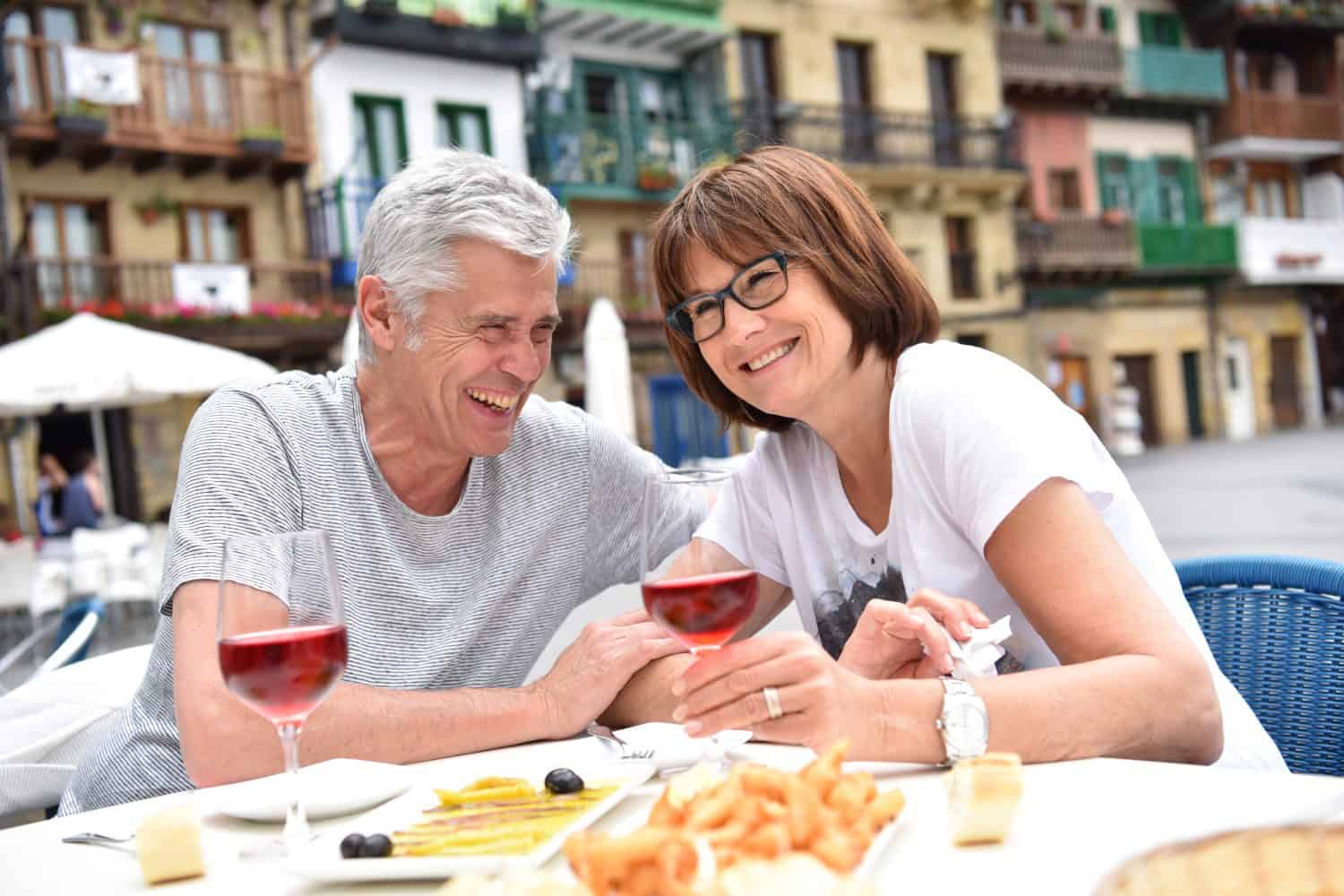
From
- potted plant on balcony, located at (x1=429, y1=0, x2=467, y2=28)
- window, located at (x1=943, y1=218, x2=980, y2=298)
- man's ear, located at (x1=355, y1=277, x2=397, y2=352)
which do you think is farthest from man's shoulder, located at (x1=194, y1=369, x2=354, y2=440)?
window, located at (x1=943, y1=218, x2=980, y2=298)

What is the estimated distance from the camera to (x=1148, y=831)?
3.70ft

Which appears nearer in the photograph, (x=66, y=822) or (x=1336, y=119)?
(x=66, y=822)

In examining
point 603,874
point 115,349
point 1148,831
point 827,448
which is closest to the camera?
point 603,874

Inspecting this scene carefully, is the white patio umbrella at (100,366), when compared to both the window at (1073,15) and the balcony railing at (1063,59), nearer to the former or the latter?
the balcony railing at (1063,59)

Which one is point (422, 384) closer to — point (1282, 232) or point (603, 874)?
point (603, 874)

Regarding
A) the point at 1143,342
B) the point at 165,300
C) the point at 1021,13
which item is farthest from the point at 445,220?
the point at 1143,342

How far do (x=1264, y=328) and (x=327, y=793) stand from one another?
32.6 meters

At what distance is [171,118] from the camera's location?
629 inches

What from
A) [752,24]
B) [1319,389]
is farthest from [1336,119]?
[752,24]

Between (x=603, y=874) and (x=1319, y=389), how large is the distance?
3448cm

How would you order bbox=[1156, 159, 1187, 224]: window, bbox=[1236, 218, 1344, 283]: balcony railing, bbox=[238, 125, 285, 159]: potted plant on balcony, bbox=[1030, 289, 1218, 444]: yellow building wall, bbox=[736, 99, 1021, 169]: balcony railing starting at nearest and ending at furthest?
bbox=[238, 125, 285, 159]: potted plant on balcony, bbox=[736, 99, 1021, 169]: balcony railing, bbox=[1030, 289, 1218, 444]: yellow building wall, bbox=[1156, 159, 1187, 224]: window, bbox=[1236, 218, 1344, 283]: balcony railing

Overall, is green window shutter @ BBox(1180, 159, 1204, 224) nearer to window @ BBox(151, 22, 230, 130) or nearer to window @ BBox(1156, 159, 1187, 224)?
window @ BBox(1156, 159, 1187, 224)

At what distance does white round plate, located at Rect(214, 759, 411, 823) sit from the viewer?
144 centimetres

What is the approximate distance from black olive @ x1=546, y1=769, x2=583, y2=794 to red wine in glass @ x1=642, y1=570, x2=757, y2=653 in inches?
8.3
